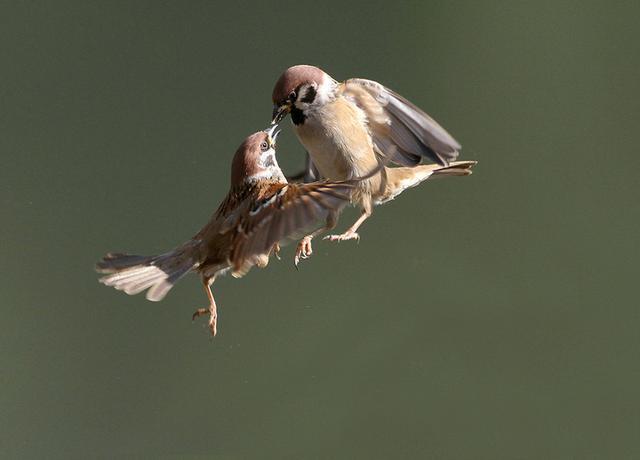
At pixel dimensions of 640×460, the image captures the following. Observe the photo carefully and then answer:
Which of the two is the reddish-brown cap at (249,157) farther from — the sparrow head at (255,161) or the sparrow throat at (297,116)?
the sparrow throat at (297,116)

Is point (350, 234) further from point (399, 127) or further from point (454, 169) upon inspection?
point (454, 169)

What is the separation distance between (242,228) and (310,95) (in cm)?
49

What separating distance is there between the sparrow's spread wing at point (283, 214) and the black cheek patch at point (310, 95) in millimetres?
352

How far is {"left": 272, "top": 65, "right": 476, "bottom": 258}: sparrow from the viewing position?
9.41ft

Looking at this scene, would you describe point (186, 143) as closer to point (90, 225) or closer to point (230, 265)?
point (90, 225)

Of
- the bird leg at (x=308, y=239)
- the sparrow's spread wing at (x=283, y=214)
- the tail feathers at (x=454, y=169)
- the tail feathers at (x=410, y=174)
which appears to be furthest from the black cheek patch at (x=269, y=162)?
the tail feathers at (x=454, y=169)

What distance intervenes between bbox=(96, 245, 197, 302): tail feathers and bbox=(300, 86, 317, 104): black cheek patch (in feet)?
1.80

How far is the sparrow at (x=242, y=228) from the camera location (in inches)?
97.0

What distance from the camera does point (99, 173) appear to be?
442cm

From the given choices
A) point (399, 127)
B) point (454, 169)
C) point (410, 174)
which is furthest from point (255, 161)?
point (454, 169)

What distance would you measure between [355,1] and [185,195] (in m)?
1.15

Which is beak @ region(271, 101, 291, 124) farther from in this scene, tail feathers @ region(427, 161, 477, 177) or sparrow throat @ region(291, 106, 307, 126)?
tail feathers @ region(427, 161, 477, 177)

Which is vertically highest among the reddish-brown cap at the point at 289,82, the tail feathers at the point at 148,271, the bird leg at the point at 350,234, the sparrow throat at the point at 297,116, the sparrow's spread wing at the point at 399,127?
the reddish-brown cap at the point at 289,82

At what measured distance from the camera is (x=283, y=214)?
2467 mm
